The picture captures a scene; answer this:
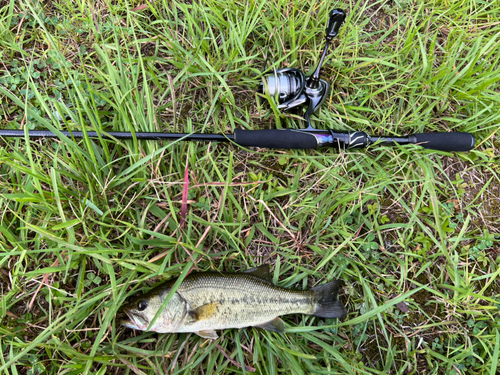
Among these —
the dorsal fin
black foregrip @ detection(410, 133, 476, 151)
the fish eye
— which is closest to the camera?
the fish eye

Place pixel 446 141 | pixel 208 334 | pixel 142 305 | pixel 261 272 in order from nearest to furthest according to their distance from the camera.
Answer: pixel 142 305
pixel 208 334
pixel 261 272
pixel 446 141

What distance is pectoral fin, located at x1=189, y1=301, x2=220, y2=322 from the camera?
2349 mm

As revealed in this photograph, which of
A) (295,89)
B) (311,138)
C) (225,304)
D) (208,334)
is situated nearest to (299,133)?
(311,138)

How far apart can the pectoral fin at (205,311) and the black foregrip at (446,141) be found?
2405mm

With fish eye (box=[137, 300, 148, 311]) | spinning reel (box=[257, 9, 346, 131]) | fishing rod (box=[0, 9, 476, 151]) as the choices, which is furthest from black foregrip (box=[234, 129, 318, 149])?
fish eye (box=[137, 300, 148, 311])

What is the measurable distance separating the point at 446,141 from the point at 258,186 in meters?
1.86

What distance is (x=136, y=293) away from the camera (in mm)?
2570

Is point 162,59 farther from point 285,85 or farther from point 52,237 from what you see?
point 52,237

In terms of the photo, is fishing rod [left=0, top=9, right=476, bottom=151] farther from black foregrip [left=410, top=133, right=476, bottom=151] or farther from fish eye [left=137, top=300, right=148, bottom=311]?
fish eye [left=137, top=300, right=148, bottom=311]

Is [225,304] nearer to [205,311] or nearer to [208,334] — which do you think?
[205,311]

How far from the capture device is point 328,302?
261 cm

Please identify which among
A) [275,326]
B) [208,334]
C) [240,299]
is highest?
[240,299]

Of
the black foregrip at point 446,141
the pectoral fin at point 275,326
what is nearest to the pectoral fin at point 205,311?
the pectoral fin at point 275,326

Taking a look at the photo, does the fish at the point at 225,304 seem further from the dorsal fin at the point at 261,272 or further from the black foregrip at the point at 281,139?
the black foregrip at the point at 281,139
